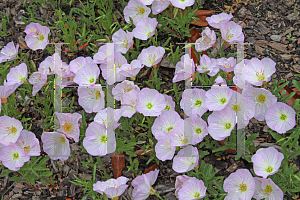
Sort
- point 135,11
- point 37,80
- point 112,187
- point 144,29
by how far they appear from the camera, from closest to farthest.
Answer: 1. point 112,187
2. point 37,80
3. point 144,29
4. point 135,11

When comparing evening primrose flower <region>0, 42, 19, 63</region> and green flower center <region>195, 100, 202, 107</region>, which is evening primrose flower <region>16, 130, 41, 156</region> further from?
green flower center <region>195, 100, 202, 107</region>

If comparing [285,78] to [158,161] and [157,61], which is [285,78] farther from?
[158,161]

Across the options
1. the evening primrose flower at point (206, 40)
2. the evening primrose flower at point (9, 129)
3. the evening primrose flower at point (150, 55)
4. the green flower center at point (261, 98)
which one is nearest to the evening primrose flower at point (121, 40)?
the evening primrose flower at point (150, 55)

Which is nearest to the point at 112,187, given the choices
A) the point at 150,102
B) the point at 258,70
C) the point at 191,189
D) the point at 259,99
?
the point at 191,189

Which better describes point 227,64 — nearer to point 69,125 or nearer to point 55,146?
point 69,125

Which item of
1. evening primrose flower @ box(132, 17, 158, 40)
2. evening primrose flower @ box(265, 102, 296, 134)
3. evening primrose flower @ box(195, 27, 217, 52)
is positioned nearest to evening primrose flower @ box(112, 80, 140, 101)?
evening primrose flower @ box(132, 17, 158, 40)

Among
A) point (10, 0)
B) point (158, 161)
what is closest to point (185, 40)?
point (158, 161)
